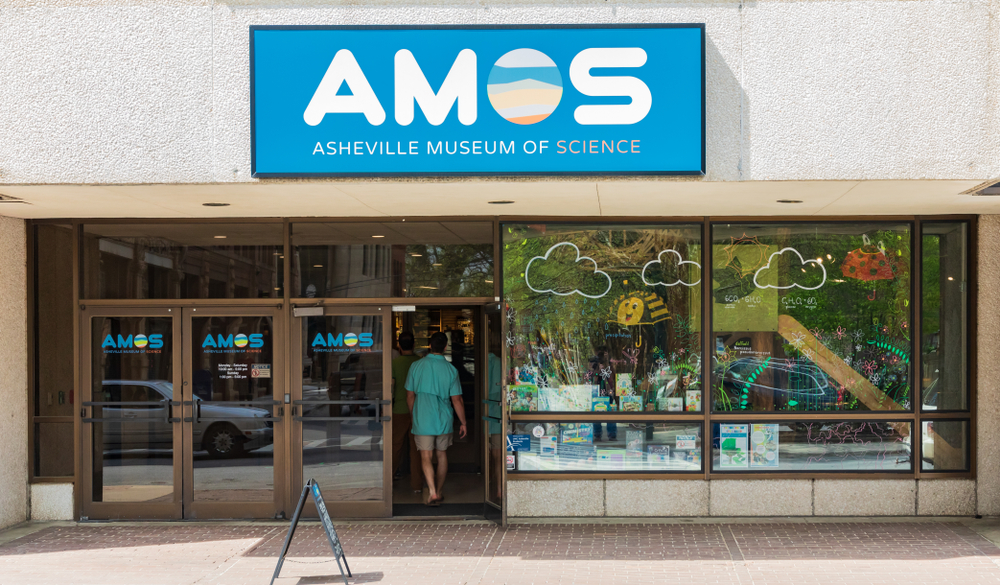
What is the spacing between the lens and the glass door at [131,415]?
25.0ft

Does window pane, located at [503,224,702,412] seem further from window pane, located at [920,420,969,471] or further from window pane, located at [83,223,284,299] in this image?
window pane, located at [83,223,284,299]

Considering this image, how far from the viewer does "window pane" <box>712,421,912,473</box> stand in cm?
745

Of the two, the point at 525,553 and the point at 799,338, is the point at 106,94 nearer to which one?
the point at 525,553

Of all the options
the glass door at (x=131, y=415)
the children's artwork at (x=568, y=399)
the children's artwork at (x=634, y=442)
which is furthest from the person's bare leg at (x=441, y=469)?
the glass door at (x=131, y=415)

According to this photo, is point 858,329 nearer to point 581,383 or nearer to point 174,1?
point 581,383

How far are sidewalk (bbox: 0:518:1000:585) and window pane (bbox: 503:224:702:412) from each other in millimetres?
1232

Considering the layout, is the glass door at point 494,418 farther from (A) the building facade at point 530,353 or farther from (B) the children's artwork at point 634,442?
(B) the children's artwork at point 634,442

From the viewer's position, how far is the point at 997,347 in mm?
7277

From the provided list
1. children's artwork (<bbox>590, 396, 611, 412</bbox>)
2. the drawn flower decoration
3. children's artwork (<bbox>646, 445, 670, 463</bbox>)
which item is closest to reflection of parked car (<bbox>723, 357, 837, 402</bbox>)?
the drawn flower decoration

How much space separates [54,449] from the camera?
7680 mm

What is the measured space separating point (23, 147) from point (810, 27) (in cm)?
612

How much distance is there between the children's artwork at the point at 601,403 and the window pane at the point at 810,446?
104cm

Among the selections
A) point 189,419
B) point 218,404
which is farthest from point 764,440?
point 189,419

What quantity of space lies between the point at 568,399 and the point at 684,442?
1202 millimetres
